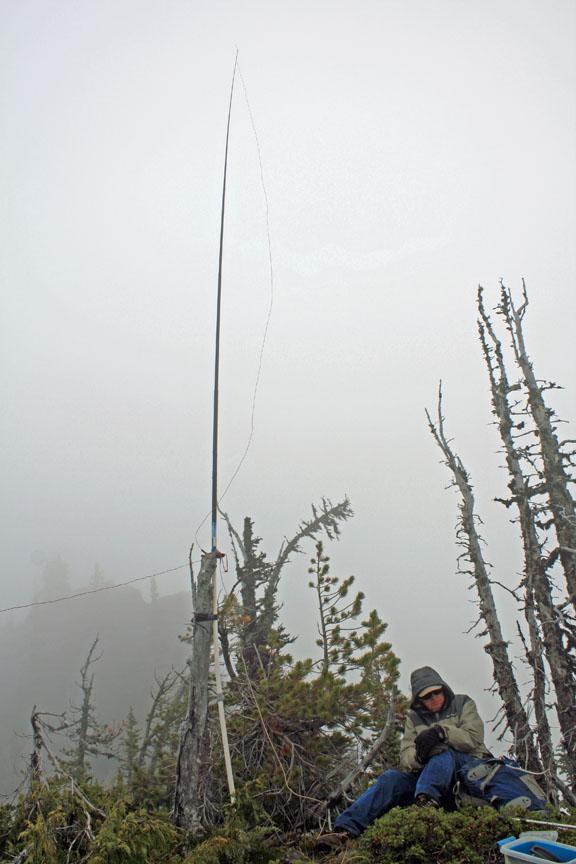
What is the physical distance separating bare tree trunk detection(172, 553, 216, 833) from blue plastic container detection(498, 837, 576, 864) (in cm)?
319

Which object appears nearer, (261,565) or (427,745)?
(427,745)

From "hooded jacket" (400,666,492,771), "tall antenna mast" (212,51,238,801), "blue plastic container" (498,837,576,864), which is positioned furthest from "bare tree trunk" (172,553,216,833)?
"blue plastic container" (498,837,576,864)

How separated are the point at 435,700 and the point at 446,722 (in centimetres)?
38

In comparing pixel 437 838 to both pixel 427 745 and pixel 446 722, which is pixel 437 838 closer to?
pixel 427 745

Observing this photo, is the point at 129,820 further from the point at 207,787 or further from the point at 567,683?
the point at 567,683

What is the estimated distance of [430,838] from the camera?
3377mm

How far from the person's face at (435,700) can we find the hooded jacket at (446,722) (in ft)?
0.11

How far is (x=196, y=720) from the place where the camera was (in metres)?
5.16

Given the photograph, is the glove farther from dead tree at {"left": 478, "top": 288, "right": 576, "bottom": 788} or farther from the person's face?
dead tree at {"left": 478, "top": 288, "right": 576, "bottom": 788}

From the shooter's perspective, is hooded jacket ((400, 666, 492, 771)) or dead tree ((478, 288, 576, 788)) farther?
dead tree ((478, 288, 576, 788))

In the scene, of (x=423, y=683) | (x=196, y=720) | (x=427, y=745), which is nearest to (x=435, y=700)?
(x=423, y=683)

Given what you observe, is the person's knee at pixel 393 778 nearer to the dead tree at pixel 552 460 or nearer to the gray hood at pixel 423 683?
the gray hood at pixel 423 683

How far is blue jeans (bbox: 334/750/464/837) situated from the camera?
4508 mm

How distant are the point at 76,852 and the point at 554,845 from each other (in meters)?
3.48
